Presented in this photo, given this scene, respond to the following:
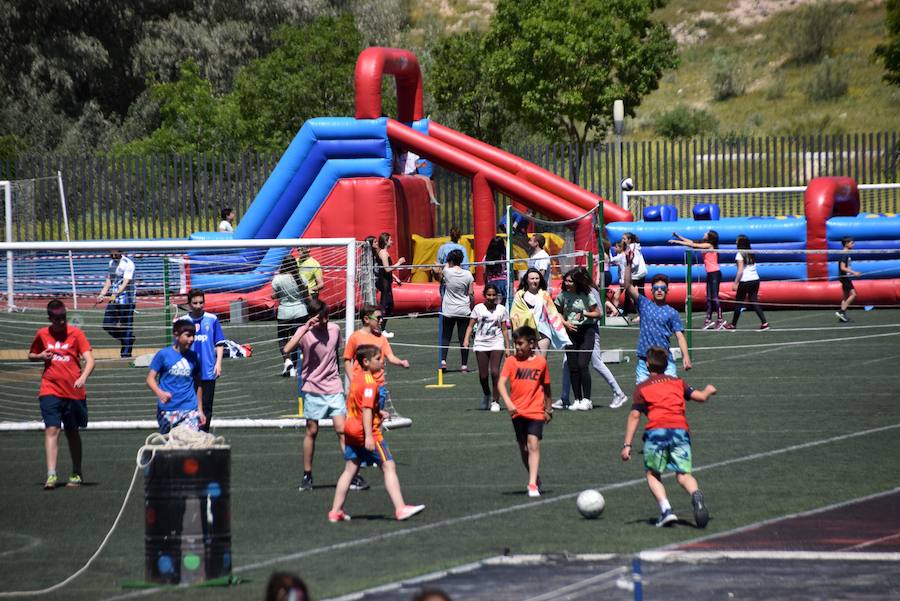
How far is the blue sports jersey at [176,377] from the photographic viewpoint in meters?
13.1

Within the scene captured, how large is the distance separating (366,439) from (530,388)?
65.8 inches

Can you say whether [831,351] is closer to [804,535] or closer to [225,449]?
[804,535]

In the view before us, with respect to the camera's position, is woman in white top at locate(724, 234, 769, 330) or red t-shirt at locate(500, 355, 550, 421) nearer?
red t-shirt at locate(500, 355, 550, 421)

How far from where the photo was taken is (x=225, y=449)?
941 cm

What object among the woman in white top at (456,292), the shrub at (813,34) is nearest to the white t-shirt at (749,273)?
the woman in white top at (456,292)

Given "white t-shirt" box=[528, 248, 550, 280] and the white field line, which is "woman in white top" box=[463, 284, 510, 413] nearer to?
"white t-shirt" box=[528, 248, 550, 280]

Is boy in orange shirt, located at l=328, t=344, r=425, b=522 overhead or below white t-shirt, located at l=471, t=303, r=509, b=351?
below

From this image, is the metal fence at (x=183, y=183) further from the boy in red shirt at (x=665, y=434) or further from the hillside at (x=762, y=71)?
the hillside at (x=762, y=71)

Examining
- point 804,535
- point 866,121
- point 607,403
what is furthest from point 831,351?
point 866,121

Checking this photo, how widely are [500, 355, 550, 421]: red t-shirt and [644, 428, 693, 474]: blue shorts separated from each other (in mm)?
1497

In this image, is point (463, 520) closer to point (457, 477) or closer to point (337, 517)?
point (337, 517)

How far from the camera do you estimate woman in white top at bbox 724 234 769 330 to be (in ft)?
78.9

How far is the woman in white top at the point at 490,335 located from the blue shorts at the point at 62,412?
5.11 meters

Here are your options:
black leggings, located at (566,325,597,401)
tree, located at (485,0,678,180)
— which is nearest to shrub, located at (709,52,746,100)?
tree, located at (485,0,678,180)
